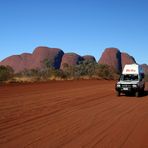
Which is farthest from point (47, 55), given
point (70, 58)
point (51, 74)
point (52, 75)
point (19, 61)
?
point (52, 75)

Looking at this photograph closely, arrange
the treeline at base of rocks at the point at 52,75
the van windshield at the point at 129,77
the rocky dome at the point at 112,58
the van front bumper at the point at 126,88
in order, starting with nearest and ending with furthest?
the van front bumper at the point at 126,88 < the van windshield at the point at 129,77 < the treeline at base of rocks at the point at 52,75 < the rocky dome at the point at 112,58

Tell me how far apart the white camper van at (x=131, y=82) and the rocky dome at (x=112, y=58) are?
10335 centimetres

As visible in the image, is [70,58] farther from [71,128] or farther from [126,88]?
[71,128]

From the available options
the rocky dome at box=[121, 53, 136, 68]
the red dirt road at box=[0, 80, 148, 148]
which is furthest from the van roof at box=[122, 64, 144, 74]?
the rocky dome at box=[121, 53, 136, 68]

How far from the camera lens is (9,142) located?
31.8 feet

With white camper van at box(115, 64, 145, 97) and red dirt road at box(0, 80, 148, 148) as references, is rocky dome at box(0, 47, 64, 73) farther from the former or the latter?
red dirt road at box(0, 80, 148, 148)

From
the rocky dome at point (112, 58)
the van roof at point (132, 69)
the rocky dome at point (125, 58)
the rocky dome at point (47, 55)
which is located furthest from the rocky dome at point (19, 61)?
the van roof at point (132, 69)

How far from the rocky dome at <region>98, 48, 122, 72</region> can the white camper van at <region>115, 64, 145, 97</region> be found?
103 m

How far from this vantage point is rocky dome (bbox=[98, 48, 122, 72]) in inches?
5236

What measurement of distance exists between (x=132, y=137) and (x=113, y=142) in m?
1.01

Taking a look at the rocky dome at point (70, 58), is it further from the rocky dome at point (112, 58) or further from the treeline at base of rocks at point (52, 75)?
the treeline at base of rocks at point (52, 75)

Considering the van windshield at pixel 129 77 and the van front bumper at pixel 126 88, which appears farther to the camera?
the van windshield at pixel 129 77

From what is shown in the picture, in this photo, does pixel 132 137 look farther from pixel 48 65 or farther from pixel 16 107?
pixel 48 65

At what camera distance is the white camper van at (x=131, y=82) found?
27.2 m
